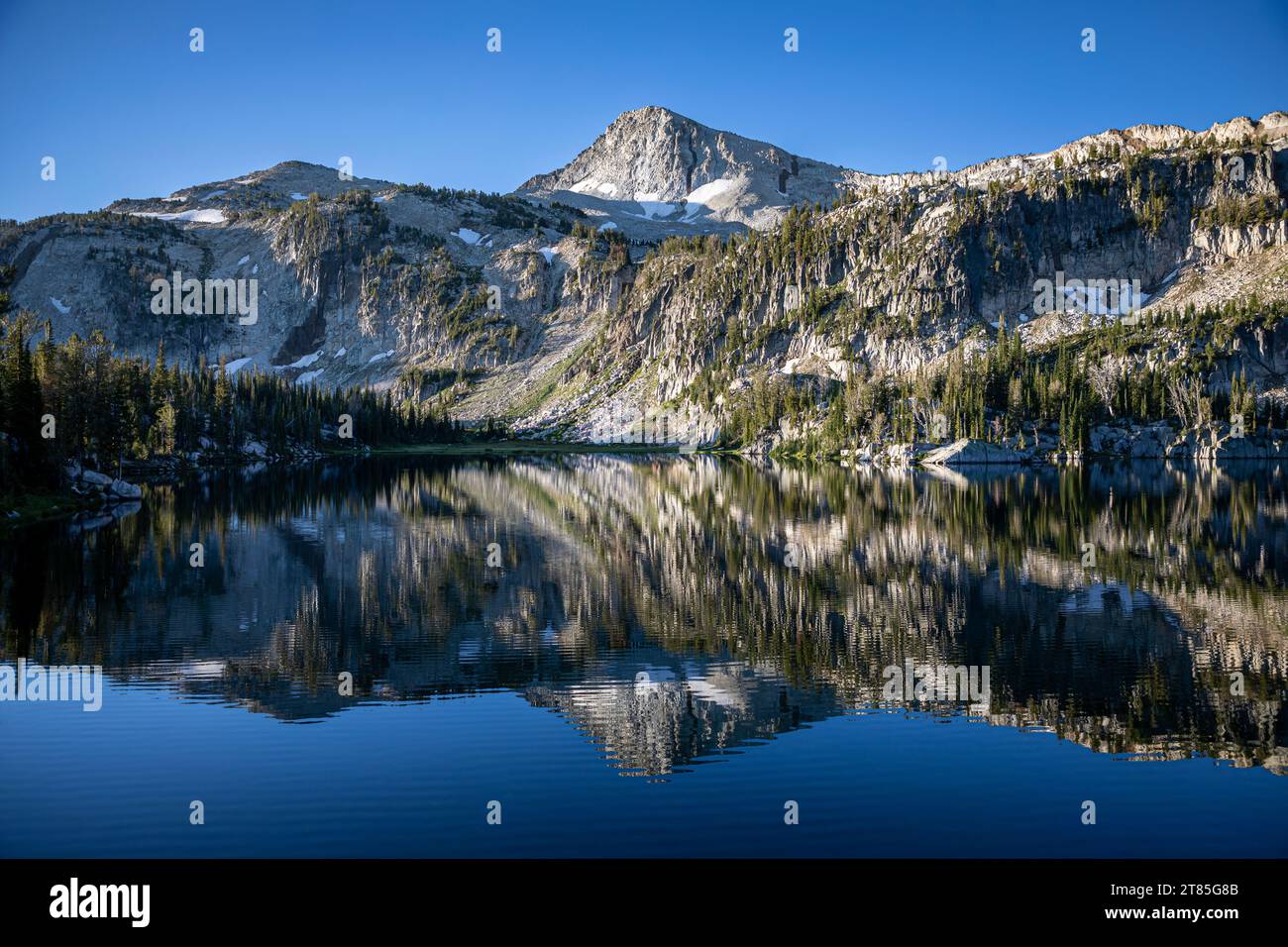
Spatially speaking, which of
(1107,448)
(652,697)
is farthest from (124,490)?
(1107,448)

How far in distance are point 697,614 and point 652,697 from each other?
1112 cm

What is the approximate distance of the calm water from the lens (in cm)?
1662

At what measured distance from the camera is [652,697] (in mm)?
24828

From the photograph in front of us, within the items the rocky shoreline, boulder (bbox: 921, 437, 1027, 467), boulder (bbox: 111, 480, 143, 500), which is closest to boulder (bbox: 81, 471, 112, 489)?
boulder (bbox: 111, 480, 143, 500)

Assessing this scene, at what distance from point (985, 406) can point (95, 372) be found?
149195 millimetres

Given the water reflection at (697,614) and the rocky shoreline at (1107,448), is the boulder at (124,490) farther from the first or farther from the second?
the rocky shoreline at (1107,448)

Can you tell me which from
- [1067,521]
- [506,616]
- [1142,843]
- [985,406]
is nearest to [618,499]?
[1067,521]

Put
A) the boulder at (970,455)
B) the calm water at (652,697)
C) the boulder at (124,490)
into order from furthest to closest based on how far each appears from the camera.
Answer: the boulder at (970,455) < the boulder at (124,490) < the calm water at (652,697)

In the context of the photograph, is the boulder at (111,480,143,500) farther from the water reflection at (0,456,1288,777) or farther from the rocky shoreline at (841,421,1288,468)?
the rocky shoreline at (841,421,1288,468)

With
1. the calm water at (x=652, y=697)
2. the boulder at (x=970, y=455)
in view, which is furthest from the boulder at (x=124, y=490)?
the boulder at (x=970, y=455)

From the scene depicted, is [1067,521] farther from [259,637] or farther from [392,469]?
[392,469]

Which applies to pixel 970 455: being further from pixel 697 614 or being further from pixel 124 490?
pixel 697 614

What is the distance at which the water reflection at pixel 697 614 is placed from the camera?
78.1 feet

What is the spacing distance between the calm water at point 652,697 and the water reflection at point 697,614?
0.20m
